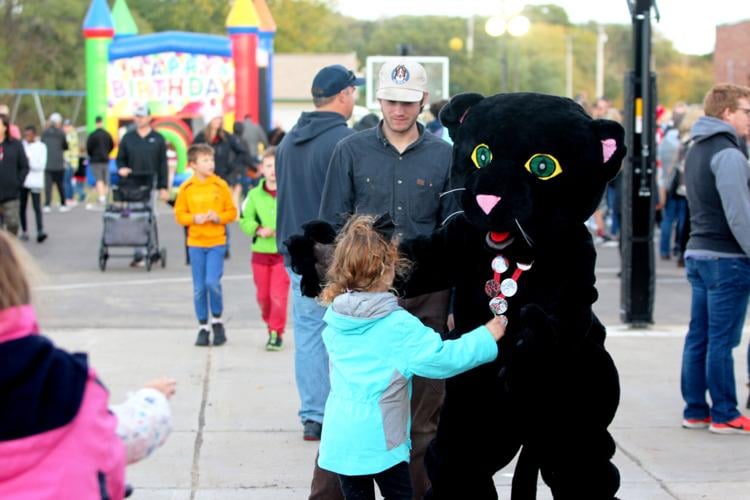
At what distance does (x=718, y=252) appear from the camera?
21.5 feet

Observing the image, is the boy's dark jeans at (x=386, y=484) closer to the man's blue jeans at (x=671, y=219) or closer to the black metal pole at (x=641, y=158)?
the black metal pole at (x=641, y=158)

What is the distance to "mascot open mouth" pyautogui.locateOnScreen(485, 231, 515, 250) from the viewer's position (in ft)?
14.2

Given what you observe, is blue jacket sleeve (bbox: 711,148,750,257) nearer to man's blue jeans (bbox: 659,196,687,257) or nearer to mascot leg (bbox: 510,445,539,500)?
mascot leg (bbox: 510,445,539,500)

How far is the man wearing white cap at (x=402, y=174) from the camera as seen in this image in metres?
5.16

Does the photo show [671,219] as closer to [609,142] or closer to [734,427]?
[734,427]

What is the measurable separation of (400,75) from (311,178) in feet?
3.85

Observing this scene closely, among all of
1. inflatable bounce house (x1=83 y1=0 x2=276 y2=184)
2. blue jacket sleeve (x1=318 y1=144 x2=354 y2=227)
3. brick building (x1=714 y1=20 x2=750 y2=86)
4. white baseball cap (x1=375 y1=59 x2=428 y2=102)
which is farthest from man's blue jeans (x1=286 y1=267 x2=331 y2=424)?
brick building (x1=714 y1=20 x2=750 y2=86)

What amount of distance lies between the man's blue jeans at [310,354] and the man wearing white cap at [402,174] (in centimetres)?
91

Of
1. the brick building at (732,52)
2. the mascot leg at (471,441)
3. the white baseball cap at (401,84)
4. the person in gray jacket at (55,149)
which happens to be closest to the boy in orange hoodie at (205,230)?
the white baseball cap at (401,84)

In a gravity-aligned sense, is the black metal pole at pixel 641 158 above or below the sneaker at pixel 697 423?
above

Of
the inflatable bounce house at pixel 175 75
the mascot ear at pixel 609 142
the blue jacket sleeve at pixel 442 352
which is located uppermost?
the inflatable bounce house at pixel 175 75

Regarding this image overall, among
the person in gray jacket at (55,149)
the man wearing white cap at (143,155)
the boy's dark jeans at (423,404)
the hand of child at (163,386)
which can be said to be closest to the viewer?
the hand of child at (163,386)

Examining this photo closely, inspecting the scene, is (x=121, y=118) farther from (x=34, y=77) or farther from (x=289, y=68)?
(x=289, y=68)

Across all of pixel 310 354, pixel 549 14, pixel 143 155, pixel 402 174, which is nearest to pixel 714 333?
pixel 310 354
